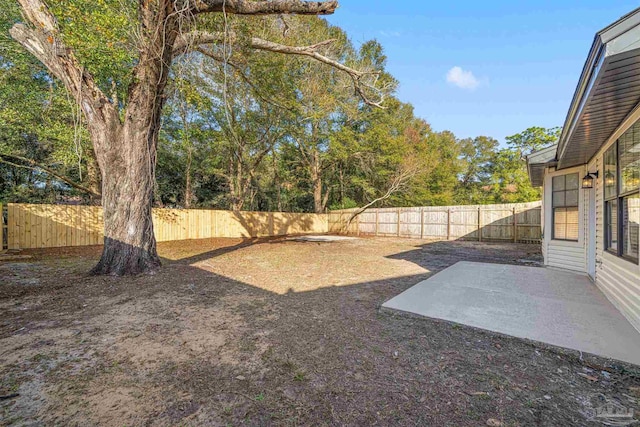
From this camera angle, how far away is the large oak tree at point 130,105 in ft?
14.3

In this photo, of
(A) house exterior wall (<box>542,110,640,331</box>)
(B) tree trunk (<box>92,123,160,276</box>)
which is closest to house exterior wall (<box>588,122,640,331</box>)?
(A) house exterior wall (<box>542,110,640,331</box>)

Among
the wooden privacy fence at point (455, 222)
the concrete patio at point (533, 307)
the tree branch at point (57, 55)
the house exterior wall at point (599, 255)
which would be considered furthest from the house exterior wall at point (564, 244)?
the tree branch at point (57, 55)

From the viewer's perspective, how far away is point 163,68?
4773 mm

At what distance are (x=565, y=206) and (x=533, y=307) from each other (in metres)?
3.25

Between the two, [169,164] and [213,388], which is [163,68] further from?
[169,164]

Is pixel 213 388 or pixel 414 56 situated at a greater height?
pixel 414 56

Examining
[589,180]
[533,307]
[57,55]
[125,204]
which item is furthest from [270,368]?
[57,55]

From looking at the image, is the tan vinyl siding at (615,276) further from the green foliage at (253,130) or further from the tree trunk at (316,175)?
the tree trunk at (316,175)

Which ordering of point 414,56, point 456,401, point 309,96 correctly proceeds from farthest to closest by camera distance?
point 309,96 < point 414,56 < point 456,401

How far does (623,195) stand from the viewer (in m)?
3.12

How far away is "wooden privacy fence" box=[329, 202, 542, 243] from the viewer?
36.6ft

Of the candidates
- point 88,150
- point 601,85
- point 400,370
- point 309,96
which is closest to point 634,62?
point 601,85

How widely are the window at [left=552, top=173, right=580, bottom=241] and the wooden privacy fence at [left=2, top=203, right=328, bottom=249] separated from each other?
1158cm

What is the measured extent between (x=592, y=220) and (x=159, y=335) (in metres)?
6.43
